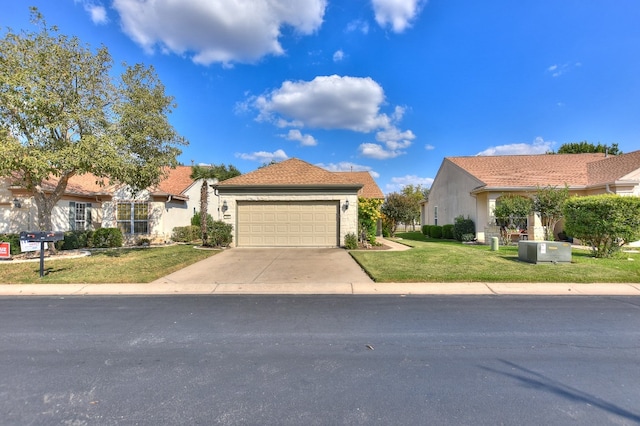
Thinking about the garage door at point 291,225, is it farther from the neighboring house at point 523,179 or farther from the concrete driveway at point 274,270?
the neighboring house at point 523,179

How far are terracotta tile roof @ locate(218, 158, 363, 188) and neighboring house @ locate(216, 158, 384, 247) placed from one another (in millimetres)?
52

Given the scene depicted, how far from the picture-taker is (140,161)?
44.1 ft

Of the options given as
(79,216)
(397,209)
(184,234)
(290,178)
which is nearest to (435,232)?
(397,209)

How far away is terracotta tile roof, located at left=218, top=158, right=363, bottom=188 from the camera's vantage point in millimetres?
16938

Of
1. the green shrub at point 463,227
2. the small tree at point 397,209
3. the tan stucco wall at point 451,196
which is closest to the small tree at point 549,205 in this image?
the tan stucco wall at point 451,196

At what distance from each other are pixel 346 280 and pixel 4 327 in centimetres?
685

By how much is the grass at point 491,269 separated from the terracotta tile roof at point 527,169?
267 inches

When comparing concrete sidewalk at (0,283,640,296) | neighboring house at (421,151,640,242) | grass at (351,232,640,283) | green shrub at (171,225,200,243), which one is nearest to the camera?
concrete sidewalk at (0,283,640,296)

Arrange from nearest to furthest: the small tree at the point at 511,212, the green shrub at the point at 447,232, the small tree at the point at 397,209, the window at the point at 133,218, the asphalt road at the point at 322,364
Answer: the asphalt road at the point at 322,364 < the small tree at the point at 511,212 < the window at the point at 133,218 < the green shrub at the point at 447,232 < the small tree at the point at 397,209

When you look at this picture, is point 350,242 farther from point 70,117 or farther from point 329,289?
point 70,117

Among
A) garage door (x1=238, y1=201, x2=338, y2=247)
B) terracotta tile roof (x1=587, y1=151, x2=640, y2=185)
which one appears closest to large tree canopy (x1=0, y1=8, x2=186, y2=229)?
garage door (x1=238, y1=201, x2=338, y2=247)

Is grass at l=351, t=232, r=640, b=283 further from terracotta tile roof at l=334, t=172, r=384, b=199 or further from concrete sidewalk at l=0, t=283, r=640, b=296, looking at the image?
terracotta tile roof at l=334, t=172, r=384, b=199

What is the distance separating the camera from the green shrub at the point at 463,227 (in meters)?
19.5

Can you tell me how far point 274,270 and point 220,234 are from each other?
6.76 meters
